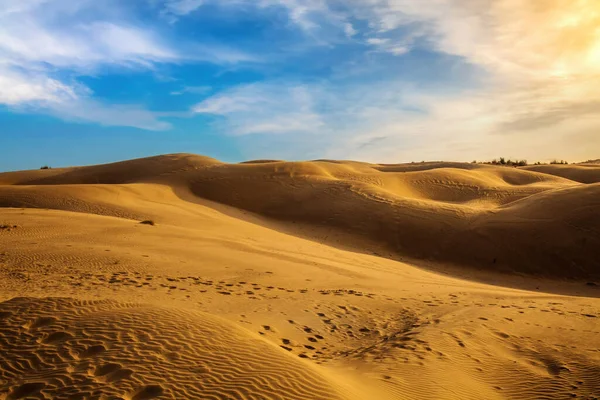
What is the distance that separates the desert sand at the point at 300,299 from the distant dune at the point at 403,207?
0.33ft

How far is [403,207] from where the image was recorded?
69.9ft

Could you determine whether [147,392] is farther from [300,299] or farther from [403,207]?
[403,207]

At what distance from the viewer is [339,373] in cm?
568

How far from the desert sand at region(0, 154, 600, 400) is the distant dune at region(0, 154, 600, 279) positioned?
10 centimetres

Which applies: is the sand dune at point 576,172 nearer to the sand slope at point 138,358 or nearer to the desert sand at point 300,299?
the desert sand at point 300,299

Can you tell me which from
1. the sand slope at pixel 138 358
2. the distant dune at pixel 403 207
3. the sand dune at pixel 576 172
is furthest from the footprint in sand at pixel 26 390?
the sand dune at pixel 576 172

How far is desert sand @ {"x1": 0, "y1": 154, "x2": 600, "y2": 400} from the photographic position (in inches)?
199

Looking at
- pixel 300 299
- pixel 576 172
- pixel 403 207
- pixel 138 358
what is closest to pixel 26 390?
pixel 138 358

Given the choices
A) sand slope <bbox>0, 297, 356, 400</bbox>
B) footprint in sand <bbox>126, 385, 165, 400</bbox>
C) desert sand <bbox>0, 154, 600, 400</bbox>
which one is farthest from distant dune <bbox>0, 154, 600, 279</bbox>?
footprint in sand <bbox>126, 385, 165, 400</bbox>

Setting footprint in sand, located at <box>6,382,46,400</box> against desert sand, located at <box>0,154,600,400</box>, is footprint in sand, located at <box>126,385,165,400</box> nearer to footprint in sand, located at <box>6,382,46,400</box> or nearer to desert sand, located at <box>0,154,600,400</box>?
desert sand, located at <box>0,154,600,400</box>

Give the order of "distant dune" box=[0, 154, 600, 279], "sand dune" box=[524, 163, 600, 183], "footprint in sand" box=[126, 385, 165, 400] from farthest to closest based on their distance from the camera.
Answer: "sand dune" box=[524, 163, 600, 183] → "distant dune" box=[0, 154, 600, 279] → "footprint in sand" box=[126, 385, 165, 400]

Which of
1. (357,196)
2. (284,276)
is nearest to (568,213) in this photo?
(357,196)

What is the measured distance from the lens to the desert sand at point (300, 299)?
5047mm

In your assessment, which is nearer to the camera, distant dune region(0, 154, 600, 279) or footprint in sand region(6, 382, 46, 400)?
footprint in sand region(6, 382, 46, 400)
